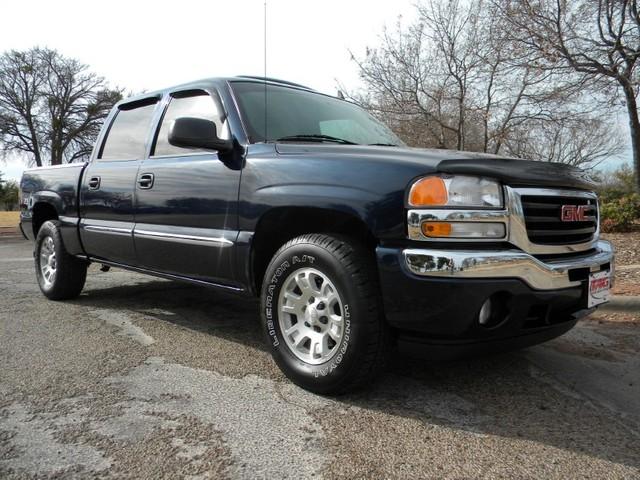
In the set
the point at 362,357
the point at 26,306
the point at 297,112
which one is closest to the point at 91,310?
the point at 26,306

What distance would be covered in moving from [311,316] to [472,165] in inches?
43.7

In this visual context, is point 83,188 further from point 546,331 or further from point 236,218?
point 546,331

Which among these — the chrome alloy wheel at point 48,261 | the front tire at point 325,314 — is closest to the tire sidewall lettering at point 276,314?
the front tire at point 325,314

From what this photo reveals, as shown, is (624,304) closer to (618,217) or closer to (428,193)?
(428,193)

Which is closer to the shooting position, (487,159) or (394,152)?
(487,159)

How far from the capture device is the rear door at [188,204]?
3.20 meters

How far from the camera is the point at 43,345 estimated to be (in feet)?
11.6

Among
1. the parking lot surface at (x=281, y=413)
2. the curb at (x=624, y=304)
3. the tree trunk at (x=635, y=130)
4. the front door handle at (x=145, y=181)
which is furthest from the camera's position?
the tree trunk at (x=635, y=130)

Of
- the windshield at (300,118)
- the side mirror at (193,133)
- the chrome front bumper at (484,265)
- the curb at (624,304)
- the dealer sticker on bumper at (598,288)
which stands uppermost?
the windshield at (300,118)

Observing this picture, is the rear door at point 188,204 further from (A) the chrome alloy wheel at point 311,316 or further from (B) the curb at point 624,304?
(B) the curb at point 624,304

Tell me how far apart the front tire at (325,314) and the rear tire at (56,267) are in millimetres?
2829

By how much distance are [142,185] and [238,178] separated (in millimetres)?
1057

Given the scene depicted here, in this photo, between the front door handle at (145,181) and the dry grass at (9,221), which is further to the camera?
the dry grass at (9,221)

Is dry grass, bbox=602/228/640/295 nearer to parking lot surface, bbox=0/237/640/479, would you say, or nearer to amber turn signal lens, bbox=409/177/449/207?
parking lot surface, bbox=0/237/640/479
